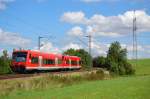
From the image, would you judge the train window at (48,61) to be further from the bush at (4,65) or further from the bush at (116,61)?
the bush at (116,61)

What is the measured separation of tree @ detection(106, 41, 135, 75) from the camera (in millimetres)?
91938

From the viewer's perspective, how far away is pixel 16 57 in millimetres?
42656

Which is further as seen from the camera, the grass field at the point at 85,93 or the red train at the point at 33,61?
the red train at the point at 33,61

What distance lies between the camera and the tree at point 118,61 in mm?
91938

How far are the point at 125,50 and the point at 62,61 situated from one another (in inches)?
1638

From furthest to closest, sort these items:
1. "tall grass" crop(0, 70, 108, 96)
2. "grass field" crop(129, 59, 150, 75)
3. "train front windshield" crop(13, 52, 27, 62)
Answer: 1. "grass field" crop(129, 59, 150, 75)
2. "train front windshield" crop(13, 52, 27, 62)
3. "tall grass" crop(0, 70, 108, 96)

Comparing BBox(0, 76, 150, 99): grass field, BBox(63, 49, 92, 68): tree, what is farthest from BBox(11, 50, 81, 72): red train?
BBox(63, 49, 92, 68): tree

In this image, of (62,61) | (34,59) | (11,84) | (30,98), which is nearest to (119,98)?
(30,98)

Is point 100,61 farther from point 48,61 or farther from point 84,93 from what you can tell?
point 84,93

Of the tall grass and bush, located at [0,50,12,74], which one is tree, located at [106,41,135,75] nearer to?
bush, located at [0,50,12,74]

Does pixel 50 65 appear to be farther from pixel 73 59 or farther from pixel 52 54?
pixel 73 59

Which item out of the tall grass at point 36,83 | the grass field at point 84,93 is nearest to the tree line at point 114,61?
the tall grass at point 36,83

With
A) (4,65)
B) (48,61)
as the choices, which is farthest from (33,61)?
(4,65)

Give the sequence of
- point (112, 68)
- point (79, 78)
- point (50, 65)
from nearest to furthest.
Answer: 1. point (79, 78)
2. point (50, 65)
3. point (112, 68)
